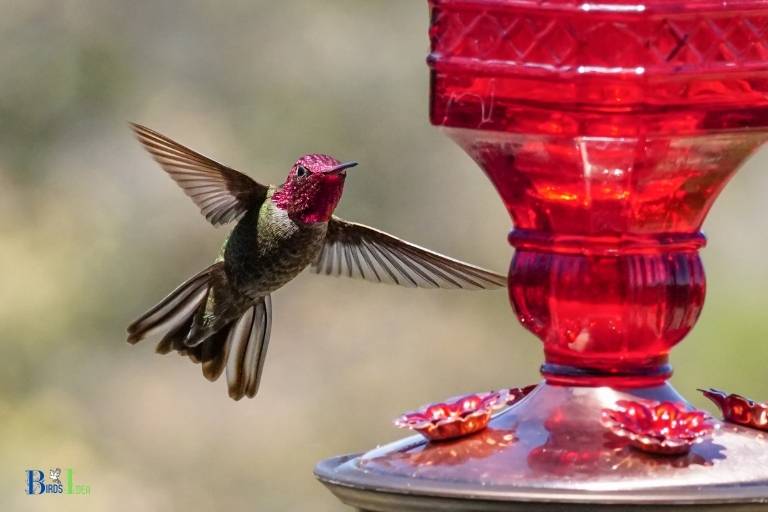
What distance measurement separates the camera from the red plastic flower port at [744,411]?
102 inches

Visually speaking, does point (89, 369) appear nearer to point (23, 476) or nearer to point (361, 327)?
point (23, 476)

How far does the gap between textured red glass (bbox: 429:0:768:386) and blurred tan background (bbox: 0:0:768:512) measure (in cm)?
537

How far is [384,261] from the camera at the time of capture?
4.39m

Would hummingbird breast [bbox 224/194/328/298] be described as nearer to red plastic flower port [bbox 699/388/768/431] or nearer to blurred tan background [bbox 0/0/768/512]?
red plastic flower port [bbox 699/388/768/431]

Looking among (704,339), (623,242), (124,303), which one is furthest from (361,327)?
(623,242)

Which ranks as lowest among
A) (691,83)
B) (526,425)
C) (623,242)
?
(526,425)

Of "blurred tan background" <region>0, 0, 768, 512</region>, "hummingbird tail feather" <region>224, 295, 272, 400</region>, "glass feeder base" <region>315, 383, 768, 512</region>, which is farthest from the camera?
"blurred tan background" <region>0, 0, 768, 512</region>

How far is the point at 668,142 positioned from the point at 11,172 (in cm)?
669

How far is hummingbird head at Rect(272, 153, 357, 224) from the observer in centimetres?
396

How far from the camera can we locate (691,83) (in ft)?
8.13

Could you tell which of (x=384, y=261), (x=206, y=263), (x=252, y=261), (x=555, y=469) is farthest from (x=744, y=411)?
(x=206, y=263)

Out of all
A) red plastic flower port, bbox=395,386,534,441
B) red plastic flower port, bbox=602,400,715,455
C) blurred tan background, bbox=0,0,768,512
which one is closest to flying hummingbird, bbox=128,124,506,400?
red plastic flower port, bbox=395,386,534,441

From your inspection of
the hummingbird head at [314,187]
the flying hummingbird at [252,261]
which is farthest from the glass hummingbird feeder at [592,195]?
the flying hummingbird at [252,261]

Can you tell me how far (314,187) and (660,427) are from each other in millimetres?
1842
